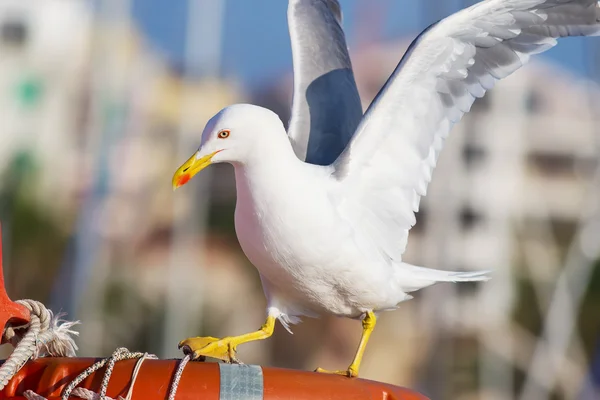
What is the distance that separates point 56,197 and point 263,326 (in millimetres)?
13117

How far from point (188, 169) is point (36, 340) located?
718mm

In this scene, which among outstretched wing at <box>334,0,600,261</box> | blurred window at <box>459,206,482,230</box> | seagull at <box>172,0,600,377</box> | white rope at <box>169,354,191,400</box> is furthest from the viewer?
blurred window at <box>459,206,482,230</box>

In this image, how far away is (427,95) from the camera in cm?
359

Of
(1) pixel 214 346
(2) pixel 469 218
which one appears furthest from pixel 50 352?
(2) pixel 469 218

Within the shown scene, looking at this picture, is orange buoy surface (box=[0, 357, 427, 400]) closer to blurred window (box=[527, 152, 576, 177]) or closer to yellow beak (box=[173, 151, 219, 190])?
yellow beak (box=[173, 151, 219, 190])

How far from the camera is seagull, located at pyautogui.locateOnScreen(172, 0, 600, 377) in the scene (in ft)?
10.3

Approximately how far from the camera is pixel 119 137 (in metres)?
13.1

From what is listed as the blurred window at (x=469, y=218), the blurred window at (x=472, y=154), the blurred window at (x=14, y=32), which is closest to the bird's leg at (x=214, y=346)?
the blurred window at (x=469, y=218)

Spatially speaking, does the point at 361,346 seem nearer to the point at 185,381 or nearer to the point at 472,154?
the point at 185,381

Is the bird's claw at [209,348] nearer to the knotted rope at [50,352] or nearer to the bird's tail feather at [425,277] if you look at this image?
the knotted rope at [50,352]

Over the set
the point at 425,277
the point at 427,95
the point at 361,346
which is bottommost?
the point at 361,346

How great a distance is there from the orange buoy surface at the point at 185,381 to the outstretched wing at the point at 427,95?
33.8 inches

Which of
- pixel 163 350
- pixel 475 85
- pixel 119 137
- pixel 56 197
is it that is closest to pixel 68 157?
pixel 56 197

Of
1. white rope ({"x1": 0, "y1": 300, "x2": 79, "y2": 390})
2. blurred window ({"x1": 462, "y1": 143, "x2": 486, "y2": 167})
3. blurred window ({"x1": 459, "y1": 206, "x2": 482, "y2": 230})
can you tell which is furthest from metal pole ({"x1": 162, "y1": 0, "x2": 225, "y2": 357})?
white rope ({"x1": 0, "y1": 300, "x2": 79, "y2": 390})
